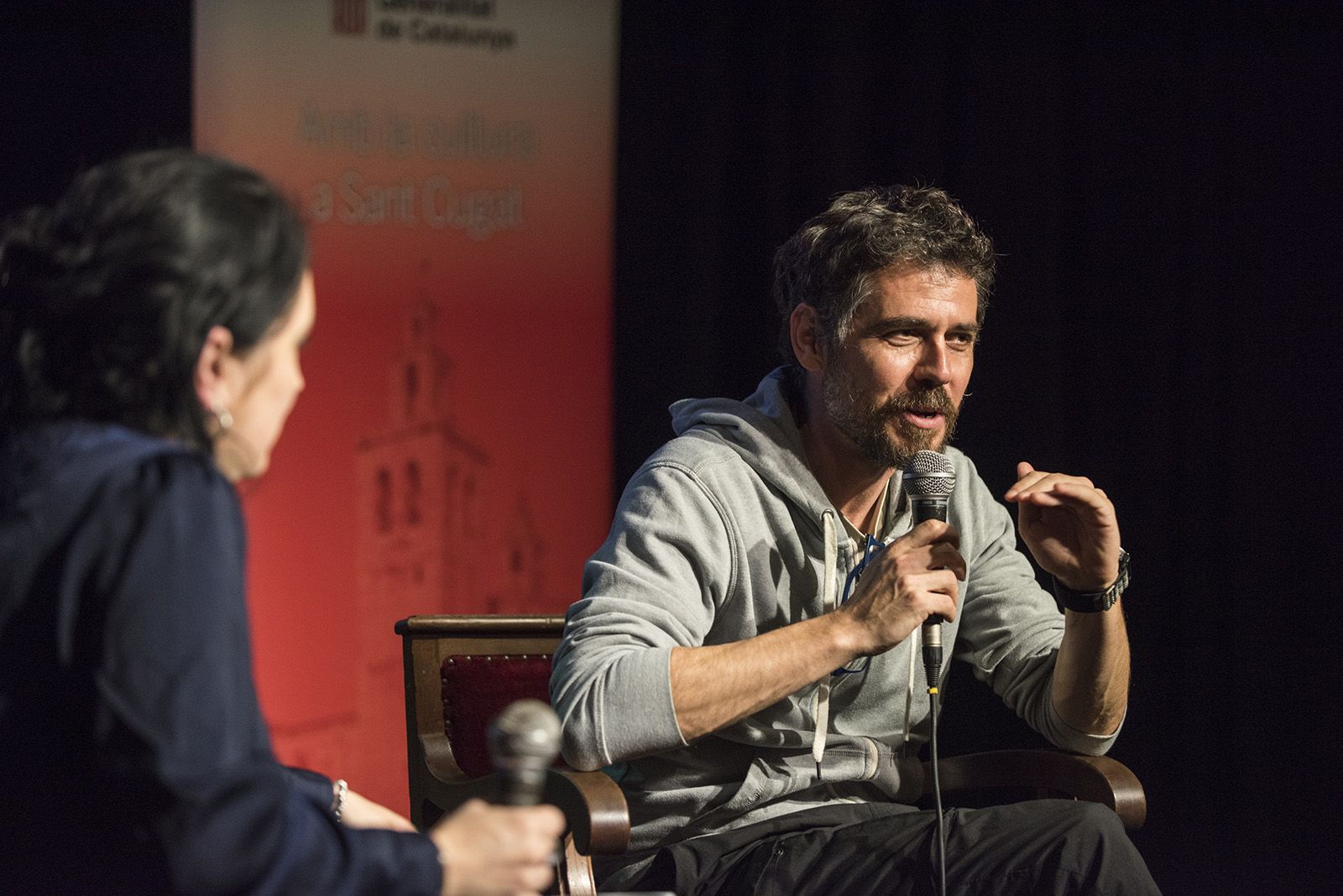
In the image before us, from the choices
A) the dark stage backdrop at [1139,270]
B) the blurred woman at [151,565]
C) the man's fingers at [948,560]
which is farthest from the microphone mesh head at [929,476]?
the dark stage backdrop at [1139,270]

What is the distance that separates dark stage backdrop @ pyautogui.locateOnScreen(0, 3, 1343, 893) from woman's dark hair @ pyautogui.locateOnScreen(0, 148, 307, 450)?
2515mm

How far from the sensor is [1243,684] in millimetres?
3609

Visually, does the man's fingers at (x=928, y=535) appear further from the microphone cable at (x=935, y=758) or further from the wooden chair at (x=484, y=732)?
the wooden chair at (x=484, y=732)

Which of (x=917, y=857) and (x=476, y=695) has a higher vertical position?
(x=476, y=695)

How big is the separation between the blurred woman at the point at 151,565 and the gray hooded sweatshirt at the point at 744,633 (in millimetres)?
773

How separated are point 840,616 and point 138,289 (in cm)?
109

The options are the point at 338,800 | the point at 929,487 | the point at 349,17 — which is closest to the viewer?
the point at 338,800

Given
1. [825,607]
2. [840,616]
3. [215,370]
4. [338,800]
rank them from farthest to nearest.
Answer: [825,607]
[840,616]
[338,800]
[215,370]

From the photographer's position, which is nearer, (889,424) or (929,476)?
(929,476)

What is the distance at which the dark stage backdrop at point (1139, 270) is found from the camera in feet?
11.8

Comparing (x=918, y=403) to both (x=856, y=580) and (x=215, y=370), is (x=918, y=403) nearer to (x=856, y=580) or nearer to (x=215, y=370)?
(x=856, y=580)

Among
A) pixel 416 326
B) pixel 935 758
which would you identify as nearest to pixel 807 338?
pixel 935 758

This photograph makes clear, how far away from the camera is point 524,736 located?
1.08 meters

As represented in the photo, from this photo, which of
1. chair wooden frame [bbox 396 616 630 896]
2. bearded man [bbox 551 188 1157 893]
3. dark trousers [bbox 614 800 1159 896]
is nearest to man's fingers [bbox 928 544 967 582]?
bearded man [bbox 551 188 1157 893]
